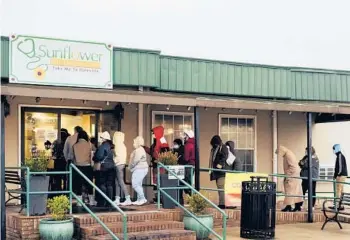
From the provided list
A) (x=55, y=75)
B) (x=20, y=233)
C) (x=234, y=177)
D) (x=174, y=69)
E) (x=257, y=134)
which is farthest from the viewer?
(x=257, y=134)

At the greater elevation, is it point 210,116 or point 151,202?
point 210,116

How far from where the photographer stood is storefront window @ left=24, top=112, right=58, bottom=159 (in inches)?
531

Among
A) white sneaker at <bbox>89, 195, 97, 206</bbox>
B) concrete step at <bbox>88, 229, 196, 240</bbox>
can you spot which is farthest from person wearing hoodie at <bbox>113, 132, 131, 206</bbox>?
concrete step at <bbox>88, 229, 196, 240</bbox>

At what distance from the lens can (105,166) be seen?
38.6 ft

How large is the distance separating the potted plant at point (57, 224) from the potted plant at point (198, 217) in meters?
2.27

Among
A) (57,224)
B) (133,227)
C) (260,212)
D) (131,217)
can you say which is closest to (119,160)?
(131,217)

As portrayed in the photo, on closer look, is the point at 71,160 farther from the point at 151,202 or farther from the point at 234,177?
the point at 234,177

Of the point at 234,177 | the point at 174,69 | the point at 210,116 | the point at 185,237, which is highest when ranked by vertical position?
the point at 174,69

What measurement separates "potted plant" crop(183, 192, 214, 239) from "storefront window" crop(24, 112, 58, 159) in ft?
13.7

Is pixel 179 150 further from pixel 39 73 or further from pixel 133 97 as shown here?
pixel 39 73

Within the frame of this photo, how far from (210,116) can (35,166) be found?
632 centimetres

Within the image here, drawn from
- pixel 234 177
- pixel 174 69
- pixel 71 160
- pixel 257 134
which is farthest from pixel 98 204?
pixel 257 134

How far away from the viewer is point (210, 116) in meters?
15.8

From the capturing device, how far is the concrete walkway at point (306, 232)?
11472mm
